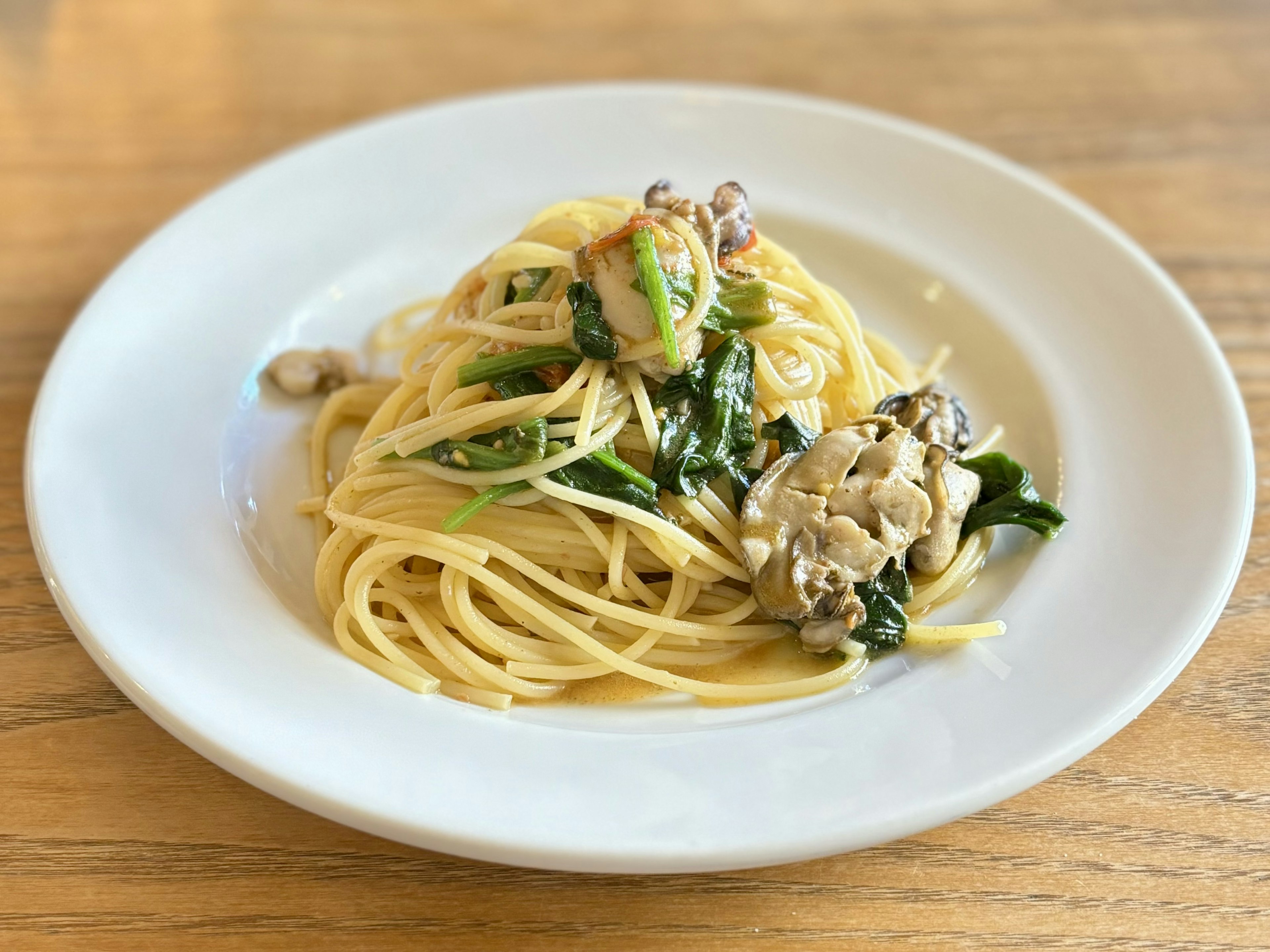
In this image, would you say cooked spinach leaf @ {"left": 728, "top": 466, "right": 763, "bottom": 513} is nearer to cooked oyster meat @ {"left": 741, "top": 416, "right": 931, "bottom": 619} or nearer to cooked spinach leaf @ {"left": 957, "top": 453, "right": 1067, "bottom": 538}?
cooked oyster meat @ {"left": 741, "top": 416, "right": 931, "bottom": 619}

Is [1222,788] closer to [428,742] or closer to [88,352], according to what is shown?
[428,742]

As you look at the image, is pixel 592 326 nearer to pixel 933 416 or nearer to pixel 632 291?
pixel 632 291

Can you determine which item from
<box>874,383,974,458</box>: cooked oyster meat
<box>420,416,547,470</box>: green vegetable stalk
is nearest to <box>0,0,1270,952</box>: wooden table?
<box>874,383,974,458</box>: cooked oyster meat

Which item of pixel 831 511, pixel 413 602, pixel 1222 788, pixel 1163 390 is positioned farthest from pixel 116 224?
pixel 1222 788

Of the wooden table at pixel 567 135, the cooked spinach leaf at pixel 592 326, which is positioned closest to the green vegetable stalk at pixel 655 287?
the cooked spinach leaf at pixel 592 326

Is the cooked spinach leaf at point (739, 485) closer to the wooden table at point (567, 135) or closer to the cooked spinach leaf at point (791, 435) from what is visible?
the cooked spinach leaf at point (791, 435)

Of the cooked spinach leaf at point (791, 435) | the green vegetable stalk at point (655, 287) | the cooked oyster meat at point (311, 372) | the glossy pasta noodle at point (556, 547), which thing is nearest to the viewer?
the green vegetable stalk at point (655, 287)
